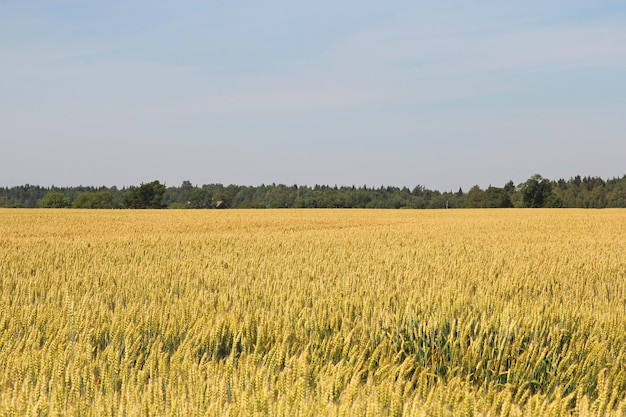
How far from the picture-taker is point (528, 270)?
30.4 ft

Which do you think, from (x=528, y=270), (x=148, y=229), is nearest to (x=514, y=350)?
(x=528, y=270)

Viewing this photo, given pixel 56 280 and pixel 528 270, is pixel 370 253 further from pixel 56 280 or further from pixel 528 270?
pixel 56 280

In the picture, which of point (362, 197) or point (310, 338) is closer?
point (310, 338)

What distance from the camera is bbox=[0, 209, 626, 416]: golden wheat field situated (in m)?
2.88

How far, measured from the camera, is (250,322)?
499 centimetres

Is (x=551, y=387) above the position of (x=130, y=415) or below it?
below

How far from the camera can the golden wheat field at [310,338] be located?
2.88 metres

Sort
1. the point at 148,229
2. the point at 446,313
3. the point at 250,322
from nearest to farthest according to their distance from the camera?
the point at 250,322
the point at 446,313
the point at 148,229

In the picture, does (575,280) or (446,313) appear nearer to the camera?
(446,313)

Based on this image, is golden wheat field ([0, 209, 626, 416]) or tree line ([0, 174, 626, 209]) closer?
golden wheat field ([0, 209, 626, 416])

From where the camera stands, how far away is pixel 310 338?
479 centimetres

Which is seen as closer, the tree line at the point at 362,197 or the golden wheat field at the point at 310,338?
the golden wheat field at the point at 310,338

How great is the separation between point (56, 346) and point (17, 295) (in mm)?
2809

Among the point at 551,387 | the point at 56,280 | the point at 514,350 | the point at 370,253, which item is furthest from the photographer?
the point at 370,253
